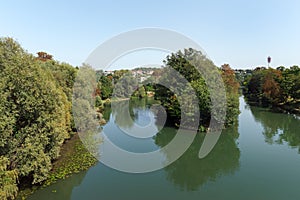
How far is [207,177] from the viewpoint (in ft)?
36.0

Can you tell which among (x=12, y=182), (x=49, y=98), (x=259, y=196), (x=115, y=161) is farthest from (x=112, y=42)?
(x=259, y=196)

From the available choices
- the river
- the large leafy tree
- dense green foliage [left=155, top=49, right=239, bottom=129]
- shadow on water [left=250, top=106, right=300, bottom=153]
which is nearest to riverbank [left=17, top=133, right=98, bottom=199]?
the river

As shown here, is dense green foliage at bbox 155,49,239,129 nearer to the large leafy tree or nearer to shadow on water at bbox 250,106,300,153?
shadow on water at bbox 250,106,300,153

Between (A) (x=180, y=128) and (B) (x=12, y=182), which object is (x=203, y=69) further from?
(B) (x=12, y=182)

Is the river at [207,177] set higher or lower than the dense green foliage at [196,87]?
lower

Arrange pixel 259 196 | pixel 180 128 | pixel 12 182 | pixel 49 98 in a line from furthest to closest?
pixel 180 128, pixel 49 98, pixel 259 196, pixel 12 182

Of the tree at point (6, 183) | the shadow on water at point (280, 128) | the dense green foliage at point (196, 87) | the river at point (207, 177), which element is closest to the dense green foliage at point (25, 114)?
the tree at point (6, 183)

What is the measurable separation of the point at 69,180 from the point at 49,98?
370 centimetres

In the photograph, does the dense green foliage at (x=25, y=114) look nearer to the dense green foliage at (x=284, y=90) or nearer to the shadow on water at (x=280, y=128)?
the shadow on water at (x=280, y=128)

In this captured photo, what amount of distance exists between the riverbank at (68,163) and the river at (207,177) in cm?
34

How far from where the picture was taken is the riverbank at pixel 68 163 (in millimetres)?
9141

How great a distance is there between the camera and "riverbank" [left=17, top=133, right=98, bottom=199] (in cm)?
914

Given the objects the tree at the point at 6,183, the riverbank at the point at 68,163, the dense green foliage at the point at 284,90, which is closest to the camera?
the tree at the point at 6,183

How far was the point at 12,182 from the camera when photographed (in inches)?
299
